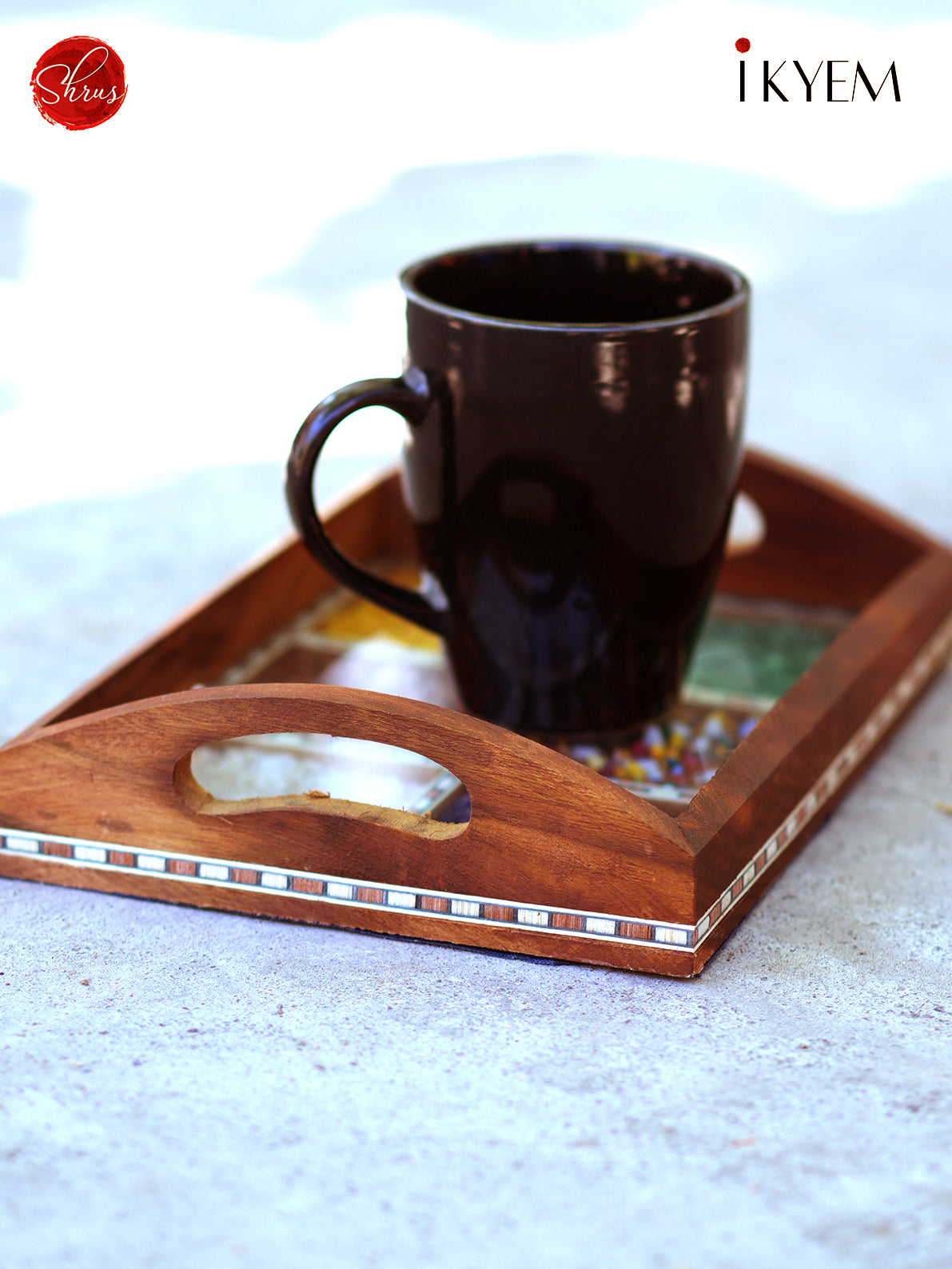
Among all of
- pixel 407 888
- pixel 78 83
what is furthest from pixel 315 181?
pixel 407 888

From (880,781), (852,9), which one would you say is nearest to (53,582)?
(880,781)

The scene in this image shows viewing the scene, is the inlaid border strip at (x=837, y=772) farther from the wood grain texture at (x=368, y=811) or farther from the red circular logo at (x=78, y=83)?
the red circular logo at (x=78, y=83)

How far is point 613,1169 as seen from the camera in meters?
0.39

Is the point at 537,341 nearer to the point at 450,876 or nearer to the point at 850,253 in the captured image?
the point at 450,876

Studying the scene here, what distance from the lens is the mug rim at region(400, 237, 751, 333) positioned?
1.69 feet

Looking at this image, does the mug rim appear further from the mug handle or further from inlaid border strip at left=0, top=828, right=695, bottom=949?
inlaid border strip at left=0, top=828, right=695, bottom=949

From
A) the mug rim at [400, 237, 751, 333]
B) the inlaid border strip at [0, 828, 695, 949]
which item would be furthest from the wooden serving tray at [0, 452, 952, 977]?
the mug rim at [400, 237, 751, 333]

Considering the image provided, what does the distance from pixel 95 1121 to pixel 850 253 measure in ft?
4.51

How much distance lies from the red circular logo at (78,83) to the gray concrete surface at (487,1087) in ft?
1.03

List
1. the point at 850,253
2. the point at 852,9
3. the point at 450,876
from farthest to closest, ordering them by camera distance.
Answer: the point at 852,9 → the point at 850,253 → the point at 450,876

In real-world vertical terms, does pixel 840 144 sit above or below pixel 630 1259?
above

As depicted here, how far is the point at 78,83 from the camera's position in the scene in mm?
623

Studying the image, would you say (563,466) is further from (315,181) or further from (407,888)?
(315,181)

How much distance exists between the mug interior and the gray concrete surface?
0.68 feet
